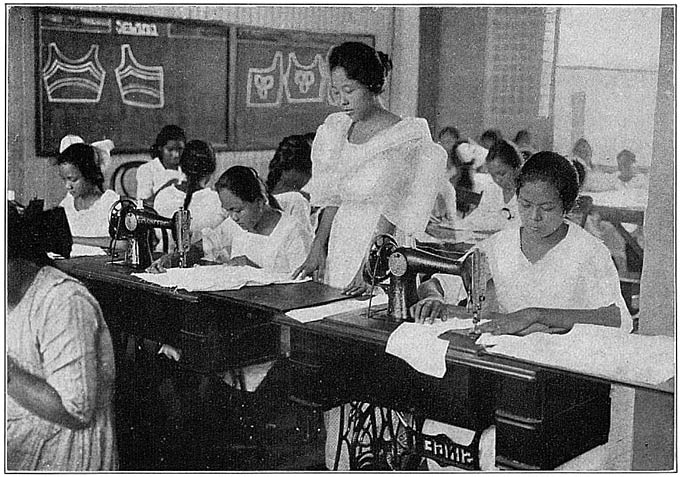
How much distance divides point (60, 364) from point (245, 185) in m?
0.75

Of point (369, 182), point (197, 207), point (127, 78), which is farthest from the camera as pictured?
point (197, 207)

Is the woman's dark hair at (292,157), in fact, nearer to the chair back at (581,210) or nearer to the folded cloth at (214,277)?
the folded cloth at (214,277)

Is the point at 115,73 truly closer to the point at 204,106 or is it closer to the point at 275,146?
the point at 204,106

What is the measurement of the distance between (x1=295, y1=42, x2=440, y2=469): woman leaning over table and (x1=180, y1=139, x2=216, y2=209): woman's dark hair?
0.32 meters

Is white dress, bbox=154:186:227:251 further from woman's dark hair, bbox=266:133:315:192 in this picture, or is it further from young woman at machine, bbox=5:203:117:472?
young woman at machine, bbox=5:203:117:472

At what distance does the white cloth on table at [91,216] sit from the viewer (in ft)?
9.28

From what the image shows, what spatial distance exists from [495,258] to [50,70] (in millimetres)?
1357

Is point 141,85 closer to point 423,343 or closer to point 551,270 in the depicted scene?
point 423,343

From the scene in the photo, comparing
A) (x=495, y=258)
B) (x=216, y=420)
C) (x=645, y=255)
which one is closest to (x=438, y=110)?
(x=495, y=258)

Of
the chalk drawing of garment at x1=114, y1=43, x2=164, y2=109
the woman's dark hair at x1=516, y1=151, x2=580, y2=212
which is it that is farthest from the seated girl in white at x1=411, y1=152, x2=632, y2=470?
the chalk drawing of garment at x1=114, y1=43, x2=164, y2=109

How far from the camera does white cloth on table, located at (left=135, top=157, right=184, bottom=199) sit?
2812 mm

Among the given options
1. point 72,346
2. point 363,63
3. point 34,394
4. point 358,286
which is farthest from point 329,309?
point 34,394

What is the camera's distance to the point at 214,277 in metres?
2.78

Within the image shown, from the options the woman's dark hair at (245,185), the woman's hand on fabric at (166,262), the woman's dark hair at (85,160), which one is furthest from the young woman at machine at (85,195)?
the woman's dark hair at (245,185)
